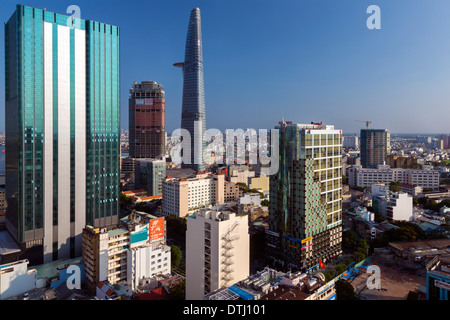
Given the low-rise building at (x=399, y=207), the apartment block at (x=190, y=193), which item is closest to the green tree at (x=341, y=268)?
the low-rise building at (x=399, y=207)

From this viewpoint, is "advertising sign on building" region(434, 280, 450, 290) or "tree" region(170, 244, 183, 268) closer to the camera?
"advertising sign on building" region(434, 280, 450, 290)

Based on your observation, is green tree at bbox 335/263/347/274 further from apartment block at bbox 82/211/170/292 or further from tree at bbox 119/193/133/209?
tree at bbox 119/193/133/209

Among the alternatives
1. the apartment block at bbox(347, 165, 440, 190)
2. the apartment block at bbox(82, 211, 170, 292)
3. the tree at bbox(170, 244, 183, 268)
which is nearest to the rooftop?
the apartment block at bbox(82, 211, 170, 292)

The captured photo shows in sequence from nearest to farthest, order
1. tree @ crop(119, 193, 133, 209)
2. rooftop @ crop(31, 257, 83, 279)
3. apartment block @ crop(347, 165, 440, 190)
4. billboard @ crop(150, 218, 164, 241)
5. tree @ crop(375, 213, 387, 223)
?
rooftop @ crop(31, 257, 83, 279) < billboard @ crop(150, 218, 164, 241) < tree @ crop(375, 213, 387, 223) < tree @ crop(119, 193, 133, 209) < apartment block @ crop(347, 165, 440, 190)

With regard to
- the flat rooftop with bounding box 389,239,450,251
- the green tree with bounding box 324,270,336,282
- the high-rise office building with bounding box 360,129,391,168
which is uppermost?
the high-rise office building with bounding box 360,129,391,168

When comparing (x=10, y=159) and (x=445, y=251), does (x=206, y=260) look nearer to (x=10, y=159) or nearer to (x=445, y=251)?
(x=445, y=251)

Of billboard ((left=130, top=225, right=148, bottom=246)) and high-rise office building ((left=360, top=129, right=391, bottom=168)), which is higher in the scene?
high-rise office building ((left=360, top=129, right=391, bottom=168))
